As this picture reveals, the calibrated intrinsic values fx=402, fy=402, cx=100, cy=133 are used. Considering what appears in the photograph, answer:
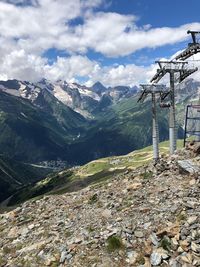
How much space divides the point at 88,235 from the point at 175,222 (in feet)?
23.5

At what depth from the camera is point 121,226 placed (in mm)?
33000

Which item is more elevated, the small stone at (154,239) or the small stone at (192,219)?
the small stone at (192,219)

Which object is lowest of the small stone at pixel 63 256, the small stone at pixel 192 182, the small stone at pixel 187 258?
the small stone at pixel 63 256

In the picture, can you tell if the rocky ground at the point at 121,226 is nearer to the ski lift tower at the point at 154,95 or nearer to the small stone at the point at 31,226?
the small stone at the point at 31,226

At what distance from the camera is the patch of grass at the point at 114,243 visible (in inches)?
1198

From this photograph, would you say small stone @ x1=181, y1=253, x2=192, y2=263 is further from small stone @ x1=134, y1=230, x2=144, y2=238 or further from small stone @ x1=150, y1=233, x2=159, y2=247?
small stone @ x1=134, y1=230, x2=144, y2=238

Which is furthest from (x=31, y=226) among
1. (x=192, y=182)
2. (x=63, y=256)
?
(x=192, y=182)

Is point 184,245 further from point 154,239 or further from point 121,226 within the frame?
point 121,226

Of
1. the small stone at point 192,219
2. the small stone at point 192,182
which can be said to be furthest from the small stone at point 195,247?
the small stone at point 192,182

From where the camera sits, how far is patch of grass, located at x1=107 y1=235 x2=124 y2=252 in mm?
30425

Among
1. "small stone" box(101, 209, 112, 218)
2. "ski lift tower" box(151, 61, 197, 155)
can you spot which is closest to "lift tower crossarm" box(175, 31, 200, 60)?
"ski lift tower" box(151, 61, 197, 155)

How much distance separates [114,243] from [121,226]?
2497 millimetres

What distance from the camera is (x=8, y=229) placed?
43.2 metres

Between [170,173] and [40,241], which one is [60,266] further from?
[170,173]
